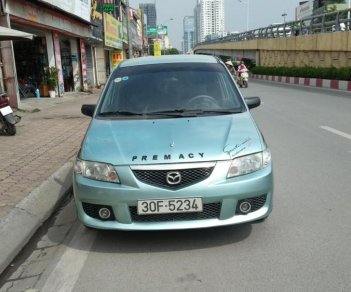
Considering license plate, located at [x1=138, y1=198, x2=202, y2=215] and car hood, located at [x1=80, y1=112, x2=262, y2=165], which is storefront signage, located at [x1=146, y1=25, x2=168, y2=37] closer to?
car hood, located at [x1=80, y1=112, x2=262, y2=165]

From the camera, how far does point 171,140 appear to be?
156 inches

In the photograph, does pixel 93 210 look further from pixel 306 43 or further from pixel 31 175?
pixel 306 43

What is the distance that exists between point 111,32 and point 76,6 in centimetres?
1381

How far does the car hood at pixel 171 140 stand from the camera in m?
3.75

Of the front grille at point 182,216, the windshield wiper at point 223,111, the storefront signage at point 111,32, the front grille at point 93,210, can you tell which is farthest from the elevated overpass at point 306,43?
the front grille at point 93,210

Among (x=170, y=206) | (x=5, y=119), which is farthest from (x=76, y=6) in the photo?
(x=170, y=206)

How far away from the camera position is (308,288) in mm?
3180

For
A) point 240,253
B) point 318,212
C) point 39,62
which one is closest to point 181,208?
point 240,253

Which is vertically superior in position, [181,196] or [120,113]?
[120,113]

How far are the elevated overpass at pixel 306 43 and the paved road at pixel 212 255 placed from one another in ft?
66.5

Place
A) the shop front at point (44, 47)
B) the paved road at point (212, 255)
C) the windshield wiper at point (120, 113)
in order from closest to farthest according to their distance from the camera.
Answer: the paved road at point (212, 255) < the windshield wiper at point (120, 113) < the shop front at point (44, 47)

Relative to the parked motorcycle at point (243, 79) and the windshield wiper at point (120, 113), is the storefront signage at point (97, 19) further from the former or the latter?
the windshield wiper at point (120, 113)

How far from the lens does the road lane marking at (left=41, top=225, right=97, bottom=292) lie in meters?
3.39

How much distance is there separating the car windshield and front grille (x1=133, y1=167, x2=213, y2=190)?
3.63 ft
